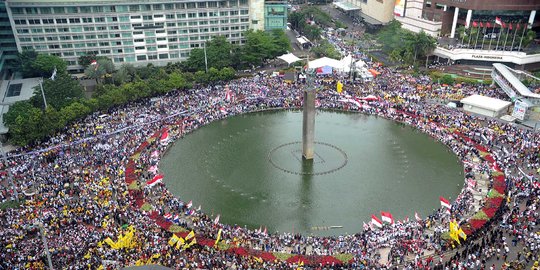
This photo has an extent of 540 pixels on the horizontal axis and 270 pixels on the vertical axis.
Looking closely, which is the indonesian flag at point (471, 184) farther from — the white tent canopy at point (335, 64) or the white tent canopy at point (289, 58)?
the white tent canopy at point (289, 58)

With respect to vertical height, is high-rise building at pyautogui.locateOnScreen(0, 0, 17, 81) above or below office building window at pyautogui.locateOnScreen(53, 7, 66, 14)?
below

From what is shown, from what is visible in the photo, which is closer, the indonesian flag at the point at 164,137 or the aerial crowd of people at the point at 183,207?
the aerial crowd of people at the point at 183,207

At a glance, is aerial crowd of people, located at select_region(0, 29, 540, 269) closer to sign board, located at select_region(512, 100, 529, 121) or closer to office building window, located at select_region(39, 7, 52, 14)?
sign board, located at select_region(512, 100, 529, 121)

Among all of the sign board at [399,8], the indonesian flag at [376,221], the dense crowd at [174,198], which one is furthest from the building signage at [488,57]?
the indonesian flag at [376,221]

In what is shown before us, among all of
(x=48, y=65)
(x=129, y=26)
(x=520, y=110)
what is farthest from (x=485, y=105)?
(x=48, y=65)

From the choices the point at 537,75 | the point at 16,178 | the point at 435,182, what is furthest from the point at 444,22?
the point at 16,178

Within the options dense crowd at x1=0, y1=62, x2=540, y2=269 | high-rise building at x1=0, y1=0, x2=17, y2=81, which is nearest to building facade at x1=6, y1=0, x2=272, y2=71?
high-rise building at x1=0, y1=0, x2=17, y2=81
